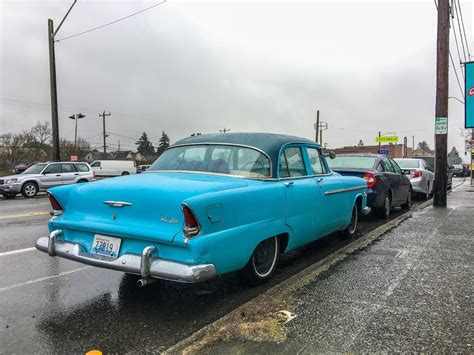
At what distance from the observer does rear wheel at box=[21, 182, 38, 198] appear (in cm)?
1699

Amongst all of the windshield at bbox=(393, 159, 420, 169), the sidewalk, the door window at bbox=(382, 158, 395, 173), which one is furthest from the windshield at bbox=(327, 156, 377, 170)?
the windshield at bbox=(393, 159, 420, 169)

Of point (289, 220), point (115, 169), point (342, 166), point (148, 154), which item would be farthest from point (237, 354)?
point (148, 154)

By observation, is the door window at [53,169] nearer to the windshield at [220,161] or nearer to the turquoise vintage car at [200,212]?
the turquoise vintage car at [200,212]

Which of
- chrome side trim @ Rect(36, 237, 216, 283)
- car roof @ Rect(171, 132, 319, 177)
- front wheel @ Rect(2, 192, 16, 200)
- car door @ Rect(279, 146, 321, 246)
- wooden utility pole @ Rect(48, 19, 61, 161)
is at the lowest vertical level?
front wheel @ Rect(2, 192, 16, 200)

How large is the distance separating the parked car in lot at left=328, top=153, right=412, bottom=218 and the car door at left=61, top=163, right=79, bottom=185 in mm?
13164

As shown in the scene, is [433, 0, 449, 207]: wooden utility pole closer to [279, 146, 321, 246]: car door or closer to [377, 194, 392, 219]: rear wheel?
[377, 194, 392, 219]: rear wheel

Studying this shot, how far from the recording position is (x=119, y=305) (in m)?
3.94

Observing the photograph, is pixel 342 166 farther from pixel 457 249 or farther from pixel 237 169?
pixel 237 169

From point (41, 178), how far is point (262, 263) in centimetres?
1580

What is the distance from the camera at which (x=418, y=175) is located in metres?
13.3

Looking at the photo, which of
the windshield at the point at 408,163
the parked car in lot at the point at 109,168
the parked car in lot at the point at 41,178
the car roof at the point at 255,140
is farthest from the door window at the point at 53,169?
the parked car in lot at the point at 109,168

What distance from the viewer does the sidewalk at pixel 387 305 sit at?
303 cm

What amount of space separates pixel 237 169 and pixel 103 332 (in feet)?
6.75

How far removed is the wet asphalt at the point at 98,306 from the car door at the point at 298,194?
22.6 inches
